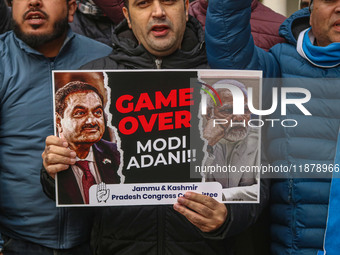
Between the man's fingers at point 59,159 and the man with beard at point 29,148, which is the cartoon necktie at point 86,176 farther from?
the man with beard at point 29,148

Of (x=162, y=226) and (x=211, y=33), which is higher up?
(x=211, y=33)

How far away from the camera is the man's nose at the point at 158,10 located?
2182 millimetres

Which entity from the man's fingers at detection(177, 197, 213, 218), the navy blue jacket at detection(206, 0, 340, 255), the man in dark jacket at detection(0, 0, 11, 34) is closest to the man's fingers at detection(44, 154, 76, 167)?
the man's fingers at detection(177, 197, 213, 218)

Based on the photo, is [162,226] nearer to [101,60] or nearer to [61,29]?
[101,60]

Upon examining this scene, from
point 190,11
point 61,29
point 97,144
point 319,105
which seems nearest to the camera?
point 97,144

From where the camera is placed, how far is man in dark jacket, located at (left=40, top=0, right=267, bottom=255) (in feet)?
6.36

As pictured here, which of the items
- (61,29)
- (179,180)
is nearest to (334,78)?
(179,180)

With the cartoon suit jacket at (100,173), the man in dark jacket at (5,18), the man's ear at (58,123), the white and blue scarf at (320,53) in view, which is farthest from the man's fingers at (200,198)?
the man in dark jacket at (5,18)

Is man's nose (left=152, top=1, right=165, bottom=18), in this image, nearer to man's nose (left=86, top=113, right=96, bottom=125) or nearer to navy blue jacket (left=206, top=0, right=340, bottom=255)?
navy blue jacket (left=206, top=0, right=340, bottom=255)

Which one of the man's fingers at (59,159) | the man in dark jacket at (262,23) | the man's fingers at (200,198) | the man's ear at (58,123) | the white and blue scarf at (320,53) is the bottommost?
the man's fingers at (200,198)

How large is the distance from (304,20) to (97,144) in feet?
3.71

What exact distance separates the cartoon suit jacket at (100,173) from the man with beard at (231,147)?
1.15 ft

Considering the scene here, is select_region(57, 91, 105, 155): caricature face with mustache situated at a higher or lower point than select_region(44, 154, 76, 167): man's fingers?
higher

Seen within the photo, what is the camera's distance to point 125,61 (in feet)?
7.15
